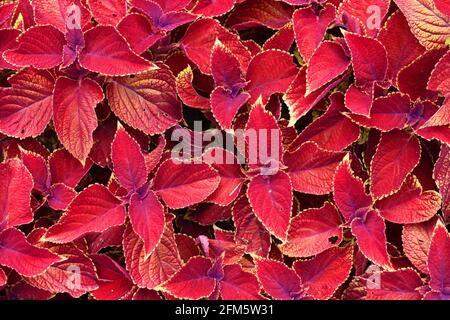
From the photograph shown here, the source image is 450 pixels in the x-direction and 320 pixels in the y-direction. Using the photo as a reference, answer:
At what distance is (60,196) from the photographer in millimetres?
1221

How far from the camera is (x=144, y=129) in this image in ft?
3.95

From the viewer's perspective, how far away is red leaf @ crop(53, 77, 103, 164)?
117 cm

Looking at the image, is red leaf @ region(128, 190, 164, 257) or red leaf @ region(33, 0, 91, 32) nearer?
red leaf @ region(128, 190, 164, 257)

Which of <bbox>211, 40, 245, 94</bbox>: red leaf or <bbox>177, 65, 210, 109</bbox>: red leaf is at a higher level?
<bbox>211, 40, 245, 94</bbox>: red leaf

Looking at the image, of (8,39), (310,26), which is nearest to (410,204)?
(310,26)

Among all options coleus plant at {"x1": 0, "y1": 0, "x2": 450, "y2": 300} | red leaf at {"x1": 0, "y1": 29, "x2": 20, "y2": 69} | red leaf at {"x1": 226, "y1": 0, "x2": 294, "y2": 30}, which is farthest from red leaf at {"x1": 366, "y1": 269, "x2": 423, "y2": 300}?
red leaf at {"x1": 0, "y1": 29, "x2": 20, "y2": 69}

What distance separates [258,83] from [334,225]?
1.00 ft

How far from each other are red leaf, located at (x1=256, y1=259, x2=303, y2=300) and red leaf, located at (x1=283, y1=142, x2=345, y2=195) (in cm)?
15

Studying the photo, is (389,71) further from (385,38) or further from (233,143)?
(233,143)

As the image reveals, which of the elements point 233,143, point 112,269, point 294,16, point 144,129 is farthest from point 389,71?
point 112,269

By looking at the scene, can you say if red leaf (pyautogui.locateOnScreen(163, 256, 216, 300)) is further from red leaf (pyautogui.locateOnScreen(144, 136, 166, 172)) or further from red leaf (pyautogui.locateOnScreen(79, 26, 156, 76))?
red leaf (pyautogui.locateOnScreen(79, 26, 156, 76))

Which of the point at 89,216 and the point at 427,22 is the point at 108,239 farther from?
the point at 427,22

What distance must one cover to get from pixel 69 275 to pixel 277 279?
15.0 inches

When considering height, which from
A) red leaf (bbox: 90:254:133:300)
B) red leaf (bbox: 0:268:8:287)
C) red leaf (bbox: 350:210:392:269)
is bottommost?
red leaf (bbox: 90:254:133:300)
